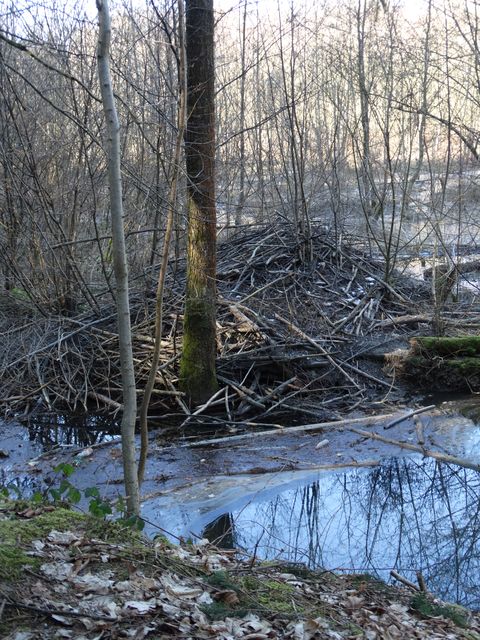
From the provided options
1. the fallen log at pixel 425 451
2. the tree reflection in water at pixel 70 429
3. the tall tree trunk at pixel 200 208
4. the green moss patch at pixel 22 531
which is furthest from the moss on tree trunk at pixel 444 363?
the green moss patch at pixel 22 531

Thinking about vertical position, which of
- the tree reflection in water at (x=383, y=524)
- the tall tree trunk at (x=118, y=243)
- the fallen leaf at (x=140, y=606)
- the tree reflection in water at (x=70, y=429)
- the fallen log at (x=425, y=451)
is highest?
the tall tree trunk at (x=118, y=243)

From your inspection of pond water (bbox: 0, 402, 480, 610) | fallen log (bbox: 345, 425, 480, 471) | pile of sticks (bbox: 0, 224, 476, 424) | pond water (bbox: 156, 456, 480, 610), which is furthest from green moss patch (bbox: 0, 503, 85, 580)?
fallen log (bbox: 345, 425, 480, 471)

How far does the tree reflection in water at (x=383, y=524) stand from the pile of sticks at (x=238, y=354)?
1.94 metres

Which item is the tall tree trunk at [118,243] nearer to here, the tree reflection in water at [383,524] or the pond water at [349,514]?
the pond water at [349,514]

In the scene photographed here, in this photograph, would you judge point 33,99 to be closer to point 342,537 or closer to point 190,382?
point 190,382

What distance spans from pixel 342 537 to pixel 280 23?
29.1ft

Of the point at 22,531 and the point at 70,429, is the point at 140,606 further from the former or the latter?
the point at 70,429

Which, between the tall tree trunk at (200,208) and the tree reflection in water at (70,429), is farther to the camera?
the tree reflection in water at (70,429)

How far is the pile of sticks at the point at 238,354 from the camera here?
932 cm

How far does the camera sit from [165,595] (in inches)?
134

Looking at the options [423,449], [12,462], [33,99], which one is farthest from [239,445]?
[33,99]

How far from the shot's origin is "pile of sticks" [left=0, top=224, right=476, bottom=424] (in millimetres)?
9320

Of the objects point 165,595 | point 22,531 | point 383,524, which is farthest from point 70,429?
point 165,595

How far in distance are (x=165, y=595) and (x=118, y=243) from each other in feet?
7.47
